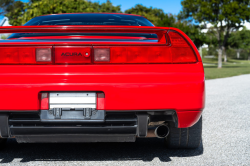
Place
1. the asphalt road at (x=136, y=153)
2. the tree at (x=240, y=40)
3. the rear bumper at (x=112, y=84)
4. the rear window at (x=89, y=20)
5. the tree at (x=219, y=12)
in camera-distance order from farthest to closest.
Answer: the tree at (x=240, y=40), the tree at (x=219, y=12), the rear window at (x=89, y=20), the asphalt road at (x=136, y=153), the rear bumper at (x=112, y=84)

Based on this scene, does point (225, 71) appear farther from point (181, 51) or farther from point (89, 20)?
point (181, 51)

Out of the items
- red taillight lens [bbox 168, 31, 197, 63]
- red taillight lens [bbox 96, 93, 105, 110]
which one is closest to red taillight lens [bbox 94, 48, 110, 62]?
red taillight lens [bbox 96, 93, 105, 110]

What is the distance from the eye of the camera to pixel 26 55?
2.27 meters

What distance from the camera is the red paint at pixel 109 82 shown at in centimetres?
217

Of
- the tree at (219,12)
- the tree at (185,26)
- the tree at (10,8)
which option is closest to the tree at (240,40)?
the tree at (185,26)

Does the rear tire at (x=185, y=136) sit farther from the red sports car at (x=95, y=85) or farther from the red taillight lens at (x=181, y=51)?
the red taillight lens at (x=181, y=51)

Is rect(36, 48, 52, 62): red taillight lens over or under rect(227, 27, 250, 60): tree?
under

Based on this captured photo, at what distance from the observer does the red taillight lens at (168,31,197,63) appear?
2334 mm

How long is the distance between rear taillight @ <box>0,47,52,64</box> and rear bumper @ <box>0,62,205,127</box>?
0.16 feet

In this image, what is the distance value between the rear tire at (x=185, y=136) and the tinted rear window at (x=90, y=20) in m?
1.28

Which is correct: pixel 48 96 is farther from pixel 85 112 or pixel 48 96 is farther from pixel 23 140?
pixel 23 140

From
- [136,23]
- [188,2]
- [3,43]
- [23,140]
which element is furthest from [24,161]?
[188,2]

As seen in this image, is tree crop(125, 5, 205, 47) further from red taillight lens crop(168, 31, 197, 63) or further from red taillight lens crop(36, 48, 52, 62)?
red taillight lens crop(36, 48, 52, 62)

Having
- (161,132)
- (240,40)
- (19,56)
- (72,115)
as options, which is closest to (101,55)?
(72,115)
